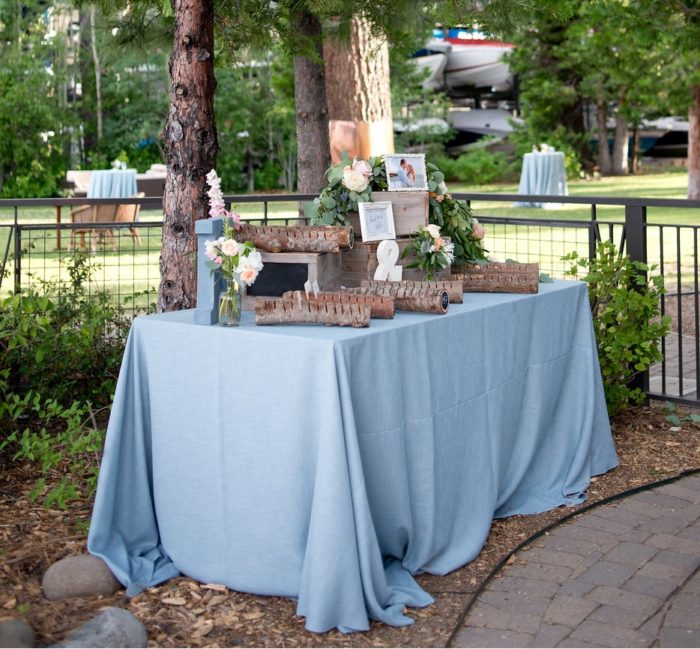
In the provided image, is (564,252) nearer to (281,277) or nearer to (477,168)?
(281,277)

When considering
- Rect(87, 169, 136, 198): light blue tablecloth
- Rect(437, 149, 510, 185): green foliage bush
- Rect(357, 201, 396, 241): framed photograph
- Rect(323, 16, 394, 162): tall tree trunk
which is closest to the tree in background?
Rect(87, 169, 136, 198): light blue tablecloth

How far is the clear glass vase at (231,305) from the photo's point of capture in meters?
3.43

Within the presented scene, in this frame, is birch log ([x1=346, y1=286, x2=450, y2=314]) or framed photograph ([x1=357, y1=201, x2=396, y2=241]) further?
framed photograph ([x1=357, y1=201, x2=396, y2=241])

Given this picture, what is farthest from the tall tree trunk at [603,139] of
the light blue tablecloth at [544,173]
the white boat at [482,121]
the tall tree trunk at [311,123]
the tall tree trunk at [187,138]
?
the tall tree trunk at [187,138]

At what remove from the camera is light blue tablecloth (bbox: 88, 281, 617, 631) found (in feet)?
10.4

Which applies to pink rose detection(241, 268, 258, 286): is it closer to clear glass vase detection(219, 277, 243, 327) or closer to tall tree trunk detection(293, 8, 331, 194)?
clear glass vase detection(219, 277, 243, 327)

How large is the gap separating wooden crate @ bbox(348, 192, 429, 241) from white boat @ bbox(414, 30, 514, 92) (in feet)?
96.6

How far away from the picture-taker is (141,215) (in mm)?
17672

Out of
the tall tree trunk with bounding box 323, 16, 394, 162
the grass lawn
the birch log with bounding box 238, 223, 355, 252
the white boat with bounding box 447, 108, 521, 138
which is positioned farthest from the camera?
the white boat with bounding box 447, 108, 521, 138

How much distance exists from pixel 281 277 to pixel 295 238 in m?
0.14

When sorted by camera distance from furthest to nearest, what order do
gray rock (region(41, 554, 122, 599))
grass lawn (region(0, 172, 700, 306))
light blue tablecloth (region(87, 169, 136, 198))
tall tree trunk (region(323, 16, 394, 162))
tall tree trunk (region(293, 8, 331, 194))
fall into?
light blue tablecloth (region(87, 169, 136, 198)), tall tree trunk (region(323, 16, 394, 162)), tall tree trunk (region(293, 8, 331, 194)), grass lawn (region(0, 172, 700, 306)), gray rock (region(41, 554, 122, 599))

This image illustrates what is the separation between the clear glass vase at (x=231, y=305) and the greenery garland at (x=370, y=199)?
30.5 inches

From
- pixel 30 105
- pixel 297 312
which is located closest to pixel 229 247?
pixel 297 312

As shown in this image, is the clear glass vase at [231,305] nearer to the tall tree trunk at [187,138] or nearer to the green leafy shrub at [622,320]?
the tall tree trunk at [187,138]
